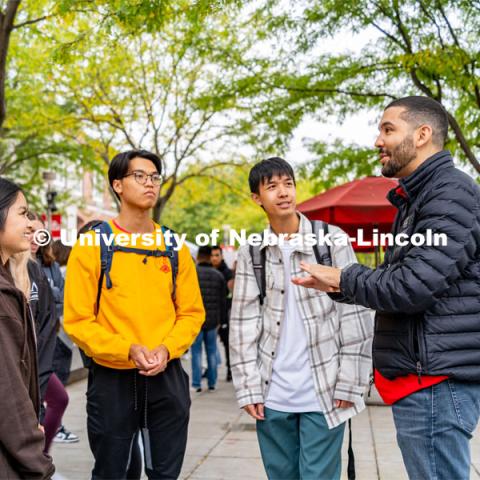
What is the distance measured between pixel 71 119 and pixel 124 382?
16986mm

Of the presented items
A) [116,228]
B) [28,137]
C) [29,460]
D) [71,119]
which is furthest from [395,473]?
[28,137]

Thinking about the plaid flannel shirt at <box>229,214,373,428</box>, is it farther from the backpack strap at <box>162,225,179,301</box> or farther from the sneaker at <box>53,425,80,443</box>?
the sneaker at <box>53,425,80,443</box>

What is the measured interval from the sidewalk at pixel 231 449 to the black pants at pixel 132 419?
1.75 m

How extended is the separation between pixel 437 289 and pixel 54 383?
4.20 metres

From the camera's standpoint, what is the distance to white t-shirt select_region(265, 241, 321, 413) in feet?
11.3

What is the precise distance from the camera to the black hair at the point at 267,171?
369 cm

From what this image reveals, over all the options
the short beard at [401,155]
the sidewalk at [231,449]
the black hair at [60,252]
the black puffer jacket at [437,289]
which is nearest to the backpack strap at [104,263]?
the black puffer jacket at [437,289]

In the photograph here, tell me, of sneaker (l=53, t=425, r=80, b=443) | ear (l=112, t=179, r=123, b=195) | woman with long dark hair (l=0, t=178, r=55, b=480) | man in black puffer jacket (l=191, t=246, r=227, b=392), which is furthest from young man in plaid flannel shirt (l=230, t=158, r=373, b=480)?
man in black puffer jacket (l=191, t=246, r=227, b=392)

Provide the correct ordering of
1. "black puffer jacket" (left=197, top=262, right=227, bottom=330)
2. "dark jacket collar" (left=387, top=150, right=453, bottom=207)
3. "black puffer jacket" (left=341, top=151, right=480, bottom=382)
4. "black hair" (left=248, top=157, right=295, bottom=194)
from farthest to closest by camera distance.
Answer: "black puffer jacket" (left=197, top=262, right=227, bottom=330), "black hair" (left=248, top=157, right=295, bottom=194), "dark jacket collar" (left=387, top=150, right=453, bottom=207), "black puffer jacket" (left=341, top=151, right=480, bottom=382)

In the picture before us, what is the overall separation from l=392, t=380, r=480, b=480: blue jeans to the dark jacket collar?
0.74m

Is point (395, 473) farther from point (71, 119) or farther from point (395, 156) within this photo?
point (71, 119)

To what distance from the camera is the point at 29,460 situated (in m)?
2.37

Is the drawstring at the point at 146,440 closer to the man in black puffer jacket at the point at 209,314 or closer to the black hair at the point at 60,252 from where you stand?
the black hair at the point at 60,252

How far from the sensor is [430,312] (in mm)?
2635
